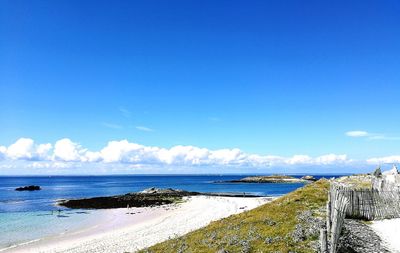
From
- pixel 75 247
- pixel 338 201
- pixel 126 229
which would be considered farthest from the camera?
pixel 126 229

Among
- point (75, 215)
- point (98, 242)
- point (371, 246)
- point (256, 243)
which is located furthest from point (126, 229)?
point (371, 246)

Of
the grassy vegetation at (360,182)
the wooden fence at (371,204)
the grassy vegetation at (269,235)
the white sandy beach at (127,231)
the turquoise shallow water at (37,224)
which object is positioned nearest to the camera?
the grassy vegetation at (269,235)

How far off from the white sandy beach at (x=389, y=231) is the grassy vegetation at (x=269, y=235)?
3421 millimetres

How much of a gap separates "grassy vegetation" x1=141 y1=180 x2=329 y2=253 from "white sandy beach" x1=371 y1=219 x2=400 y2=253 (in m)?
3.42

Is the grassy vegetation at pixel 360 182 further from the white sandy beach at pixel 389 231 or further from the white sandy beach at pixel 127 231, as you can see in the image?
the white sandy beach at pixel 127 231

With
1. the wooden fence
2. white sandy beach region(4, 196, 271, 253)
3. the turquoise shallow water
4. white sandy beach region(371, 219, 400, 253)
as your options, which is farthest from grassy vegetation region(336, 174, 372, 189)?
the turquoise shallow water

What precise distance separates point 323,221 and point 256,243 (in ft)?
16.1

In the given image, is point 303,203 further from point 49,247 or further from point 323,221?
point 49,247

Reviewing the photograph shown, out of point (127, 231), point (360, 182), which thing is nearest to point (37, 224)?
point (127, 231)

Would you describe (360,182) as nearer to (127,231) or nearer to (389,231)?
(389,231)

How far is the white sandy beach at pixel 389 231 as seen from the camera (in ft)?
60.3

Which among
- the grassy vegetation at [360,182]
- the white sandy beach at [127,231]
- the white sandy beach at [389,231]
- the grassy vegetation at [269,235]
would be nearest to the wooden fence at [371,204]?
the white sandy beach at [389,231]

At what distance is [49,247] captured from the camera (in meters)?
36.8

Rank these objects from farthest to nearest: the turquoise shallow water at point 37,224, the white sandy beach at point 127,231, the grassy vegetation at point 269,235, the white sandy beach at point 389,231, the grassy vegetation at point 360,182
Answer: the turquoise shallow water at point 37,224 → the grassy vegetation at point 360,182 → the white sandy beach at point 127,231 → the grassy vegetation at point 269,235 → the white sandy beach at point 389,231
